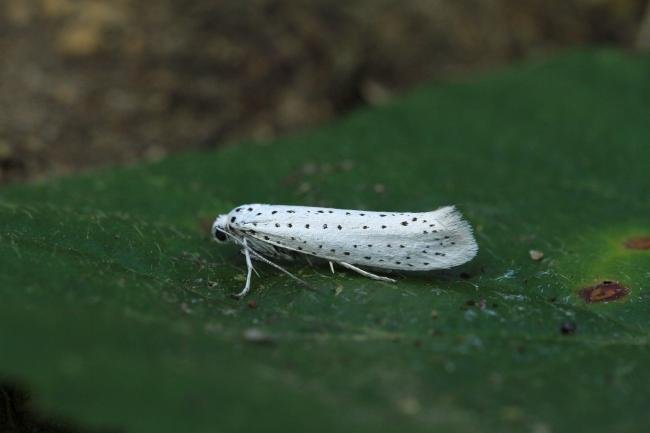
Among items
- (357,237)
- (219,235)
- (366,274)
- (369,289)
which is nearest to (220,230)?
(219,235)

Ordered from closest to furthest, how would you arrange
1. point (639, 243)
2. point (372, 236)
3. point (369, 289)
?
point (369, 289), point (372, 236), point (639, 243)

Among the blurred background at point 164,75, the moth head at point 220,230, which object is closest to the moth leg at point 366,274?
the moth head at point 220,230

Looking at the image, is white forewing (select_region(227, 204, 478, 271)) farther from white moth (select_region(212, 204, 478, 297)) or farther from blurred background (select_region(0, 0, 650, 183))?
blurred background (select_region(0, 0, 650, 183))

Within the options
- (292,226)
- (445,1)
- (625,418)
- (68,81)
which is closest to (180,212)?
(292,226)

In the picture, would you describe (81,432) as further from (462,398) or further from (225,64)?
(225,64)

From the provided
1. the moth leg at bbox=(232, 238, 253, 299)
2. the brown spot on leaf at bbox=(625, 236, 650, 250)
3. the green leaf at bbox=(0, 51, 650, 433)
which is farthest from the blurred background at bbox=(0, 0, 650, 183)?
the brown spot on leaf at bbox=(625, 236, 650, 250)

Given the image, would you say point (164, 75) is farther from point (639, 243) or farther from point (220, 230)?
point (639, 243)

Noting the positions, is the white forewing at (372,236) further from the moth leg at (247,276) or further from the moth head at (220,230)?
the moth leg at (247,276)
